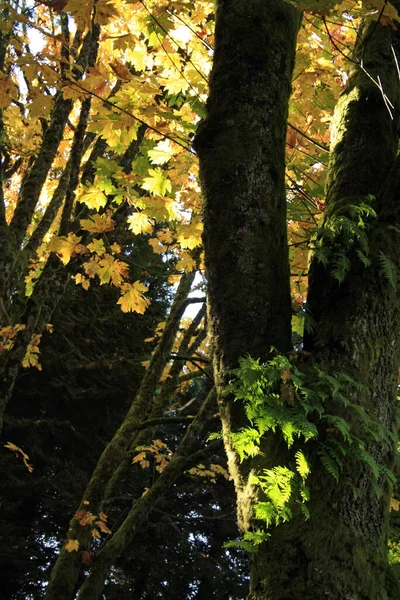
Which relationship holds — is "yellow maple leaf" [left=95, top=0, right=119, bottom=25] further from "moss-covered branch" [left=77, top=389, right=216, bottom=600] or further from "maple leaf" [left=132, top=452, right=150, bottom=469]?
"maple leaf" [left=132, top=452, right=150, bottom=469]

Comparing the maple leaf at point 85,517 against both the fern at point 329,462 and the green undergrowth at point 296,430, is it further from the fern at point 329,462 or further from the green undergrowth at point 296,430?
the fern at point 329,462

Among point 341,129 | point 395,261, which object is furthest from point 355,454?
point 341,129

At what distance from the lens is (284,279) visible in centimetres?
177

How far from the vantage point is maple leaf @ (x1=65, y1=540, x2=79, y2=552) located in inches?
218

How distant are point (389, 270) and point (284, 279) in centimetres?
36

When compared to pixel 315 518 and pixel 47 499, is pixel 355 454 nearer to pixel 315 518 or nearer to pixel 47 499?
Answer: pixel 315 518

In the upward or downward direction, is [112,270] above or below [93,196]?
below

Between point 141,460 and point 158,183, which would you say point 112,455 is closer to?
point 141,460

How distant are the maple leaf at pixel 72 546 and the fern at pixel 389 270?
17.4 ft

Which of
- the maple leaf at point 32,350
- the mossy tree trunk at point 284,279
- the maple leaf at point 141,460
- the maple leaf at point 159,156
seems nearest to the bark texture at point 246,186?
the mossy tree trunk at point 284,279

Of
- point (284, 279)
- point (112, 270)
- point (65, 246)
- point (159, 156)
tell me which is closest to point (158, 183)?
point (159, 156)

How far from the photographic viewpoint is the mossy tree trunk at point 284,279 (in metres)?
1.35

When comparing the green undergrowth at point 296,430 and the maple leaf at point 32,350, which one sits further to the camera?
the maple leaf at point 32,350

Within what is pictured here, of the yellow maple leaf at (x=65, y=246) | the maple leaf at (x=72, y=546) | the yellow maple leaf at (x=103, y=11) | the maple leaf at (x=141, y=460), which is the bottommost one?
the maple leaf at (x=72, y=546)
